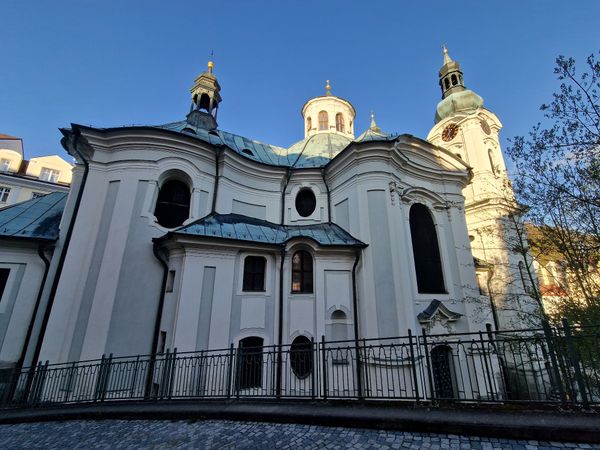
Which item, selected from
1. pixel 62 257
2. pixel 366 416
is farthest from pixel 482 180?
pixel 62 257

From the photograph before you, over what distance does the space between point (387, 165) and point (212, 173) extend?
25.7 feet

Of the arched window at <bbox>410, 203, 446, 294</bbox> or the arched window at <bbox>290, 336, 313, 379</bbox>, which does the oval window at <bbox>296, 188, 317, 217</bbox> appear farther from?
A: the arched window at <bbox>290, 336, 313, 379</bbox>

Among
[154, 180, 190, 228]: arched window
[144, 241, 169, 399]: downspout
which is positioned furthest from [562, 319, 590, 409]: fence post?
[154, 180, 190, 228]: arched window

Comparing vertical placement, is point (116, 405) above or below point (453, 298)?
below

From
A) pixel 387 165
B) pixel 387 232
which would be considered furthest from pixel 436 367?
pixel 387 165

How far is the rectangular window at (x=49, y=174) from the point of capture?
29.7m

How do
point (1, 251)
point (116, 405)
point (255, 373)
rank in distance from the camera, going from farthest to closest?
1. point (1, 251)
2. point (255, 373)
3. point (116, 405)

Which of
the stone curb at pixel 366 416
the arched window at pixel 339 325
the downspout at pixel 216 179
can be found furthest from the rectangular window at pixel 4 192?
the arched window at pixel 339 325

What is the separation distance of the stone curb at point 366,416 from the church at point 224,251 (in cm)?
309

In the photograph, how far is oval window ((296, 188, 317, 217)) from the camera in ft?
53.5

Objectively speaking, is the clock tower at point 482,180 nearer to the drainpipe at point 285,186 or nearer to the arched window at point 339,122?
the arched window at point 339,122

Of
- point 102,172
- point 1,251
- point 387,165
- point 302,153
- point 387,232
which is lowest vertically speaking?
point 1,251

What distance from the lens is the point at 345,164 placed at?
14.9 m

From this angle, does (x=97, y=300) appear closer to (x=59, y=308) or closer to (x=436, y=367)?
(x=59, y=308)
